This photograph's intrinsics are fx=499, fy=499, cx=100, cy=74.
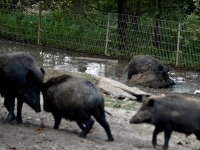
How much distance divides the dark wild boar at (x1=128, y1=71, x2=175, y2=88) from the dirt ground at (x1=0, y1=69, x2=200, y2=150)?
18.9 ft

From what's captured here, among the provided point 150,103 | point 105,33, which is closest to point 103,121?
point 150,103

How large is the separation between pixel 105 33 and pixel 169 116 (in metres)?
13.6

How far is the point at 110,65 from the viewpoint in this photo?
1767 centimetres

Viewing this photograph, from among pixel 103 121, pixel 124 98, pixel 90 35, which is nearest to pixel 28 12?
pixel 90 35

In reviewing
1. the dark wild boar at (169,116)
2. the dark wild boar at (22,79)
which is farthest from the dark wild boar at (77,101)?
the dark wild boar at (169,116)

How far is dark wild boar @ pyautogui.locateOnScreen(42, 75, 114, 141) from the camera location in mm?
6668

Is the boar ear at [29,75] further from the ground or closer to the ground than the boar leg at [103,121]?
further from the ground

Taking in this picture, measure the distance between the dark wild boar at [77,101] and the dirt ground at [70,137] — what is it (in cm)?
25

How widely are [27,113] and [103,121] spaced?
194cm

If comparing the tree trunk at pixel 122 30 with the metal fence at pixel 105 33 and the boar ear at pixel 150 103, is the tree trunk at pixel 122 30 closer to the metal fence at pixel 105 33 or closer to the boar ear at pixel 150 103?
the metal fence at pixel 105 33

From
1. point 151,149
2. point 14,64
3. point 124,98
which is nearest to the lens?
point 151,149

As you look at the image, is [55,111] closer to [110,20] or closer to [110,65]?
[110,65]

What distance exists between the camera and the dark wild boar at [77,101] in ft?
21.9

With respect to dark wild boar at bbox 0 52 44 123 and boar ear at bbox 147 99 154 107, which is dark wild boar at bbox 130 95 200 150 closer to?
boar ear at bbox 147 99 154 107
